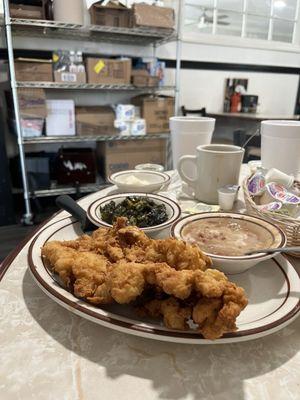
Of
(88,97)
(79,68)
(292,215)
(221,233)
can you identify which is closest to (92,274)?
(221,233)

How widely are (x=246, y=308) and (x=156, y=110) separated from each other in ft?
8.48

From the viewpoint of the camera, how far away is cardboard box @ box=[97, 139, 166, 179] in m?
2.87

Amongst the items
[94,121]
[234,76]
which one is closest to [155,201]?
[94,121]

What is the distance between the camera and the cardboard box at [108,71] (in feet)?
8.43

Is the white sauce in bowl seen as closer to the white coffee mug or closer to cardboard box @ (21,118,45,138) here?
the white coffee mug

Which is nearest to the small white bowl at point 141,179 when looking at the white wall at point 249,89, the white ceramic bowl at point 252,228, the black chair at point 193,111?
the white ceramic bowl at point 252,228

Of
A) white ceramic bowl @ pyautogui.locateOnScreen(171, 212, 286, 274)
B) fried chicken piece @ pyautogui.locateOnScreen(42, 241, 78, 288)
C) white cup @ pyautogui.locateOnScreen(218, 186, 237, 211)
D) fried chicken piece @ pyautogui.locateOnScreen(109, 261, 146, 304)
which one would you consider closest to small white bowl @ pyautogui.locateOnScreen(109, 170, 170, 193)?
white cup @ pyautogui.locateOnScreen(218, 186, 237, 211)

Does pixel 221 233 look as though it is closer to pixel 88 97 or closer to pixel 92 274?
pixel 92 274

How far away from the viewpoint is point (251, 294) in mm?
554

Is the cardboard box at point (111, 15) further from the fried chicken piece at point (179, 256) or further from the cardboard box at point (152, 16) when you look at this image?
the fried chicken piece at point (179, 256)

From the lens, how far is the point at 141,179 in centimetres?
110

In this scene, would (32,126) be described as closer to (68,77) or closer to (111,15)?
(68,77)

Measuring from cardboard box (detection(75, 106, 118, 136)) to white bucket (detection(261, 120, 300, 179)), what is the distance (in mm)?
1970

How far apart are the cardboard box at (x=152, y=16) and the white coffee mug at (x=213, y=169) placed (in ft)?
6.42
